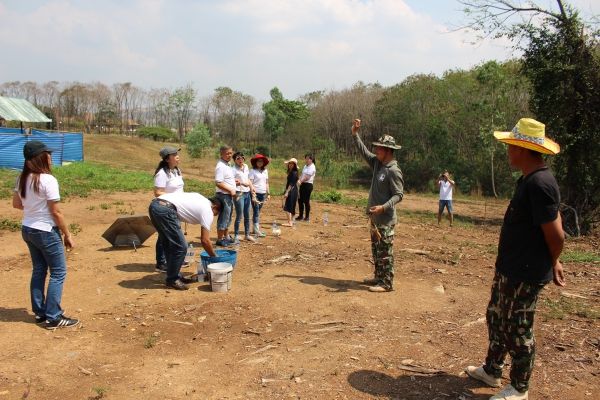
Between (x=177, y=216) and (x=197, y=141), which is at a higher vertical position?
(x=197, y=141)

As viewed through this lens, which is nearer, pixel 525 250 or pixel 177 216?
pixel 525 250

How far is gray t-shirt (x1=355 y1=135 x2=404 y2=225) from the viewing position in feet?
19.3

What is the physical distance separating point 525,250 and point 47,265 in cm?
460

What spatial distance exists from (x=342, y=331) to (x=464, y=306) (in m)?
1.89

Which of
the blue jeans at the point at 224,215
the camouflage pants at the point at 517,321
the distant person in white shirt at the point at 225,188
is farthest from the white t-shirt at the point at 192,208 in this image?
the camouflage pants at the point at 517,321

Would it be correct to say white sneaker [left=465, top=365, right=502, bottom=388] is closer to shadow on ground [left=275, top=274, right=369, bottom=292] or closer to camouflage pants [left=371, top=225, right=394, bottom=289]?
camouflage pants [left=371, top=225, right=394, bottom=289]

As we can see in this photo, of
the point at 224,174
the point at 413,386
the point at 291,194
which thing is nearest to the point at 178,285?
the point at 224,174

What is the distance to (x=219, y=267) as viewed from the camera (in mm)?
6215

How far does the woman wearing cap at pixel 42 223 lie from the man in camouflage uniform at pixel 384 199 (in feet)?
11.7

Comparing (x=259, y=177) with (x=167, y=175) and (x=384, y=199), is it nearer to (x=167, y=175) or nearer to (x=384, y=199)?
(x=167, y=175)

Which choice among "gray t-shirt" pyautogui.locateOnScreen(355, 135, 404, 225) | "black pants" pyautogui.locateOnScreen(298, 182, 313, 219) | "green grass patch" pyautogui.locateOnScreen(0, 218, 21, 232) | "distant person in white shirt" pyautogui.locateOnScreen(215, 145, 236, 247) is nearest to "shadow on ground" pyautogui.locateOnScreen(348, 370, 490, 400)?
"gray t-shirt" pyautogui.locateOnScreen(355, 135, 404, 225)

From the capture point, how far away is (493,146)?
25.5m

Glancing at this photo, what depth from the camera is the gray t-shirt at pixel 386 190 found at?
589cm

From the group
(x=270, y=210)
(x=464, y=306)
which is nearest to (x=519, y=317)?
(x=464, y=306)
